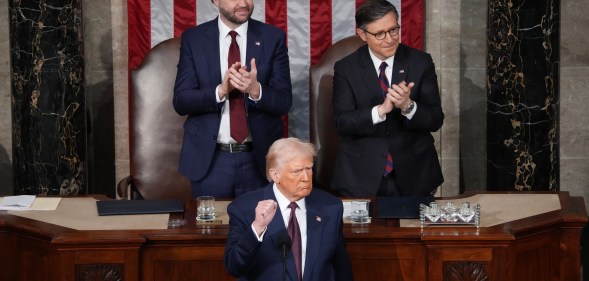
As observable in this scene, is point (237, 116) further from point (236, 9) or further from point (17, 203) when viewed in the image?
point (17, 203)

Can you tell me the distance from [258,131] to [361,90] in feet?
1.99

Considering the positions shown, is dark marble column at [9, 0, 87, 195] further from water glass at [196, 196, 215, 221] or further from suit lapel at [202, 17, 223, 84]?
water glass at [196, 196, 215, 221]

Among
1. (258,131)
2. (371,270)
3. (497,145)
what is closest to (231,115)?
(258,131)

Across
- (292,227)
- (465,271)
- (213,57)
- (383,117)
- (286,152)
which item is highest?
(213,57)

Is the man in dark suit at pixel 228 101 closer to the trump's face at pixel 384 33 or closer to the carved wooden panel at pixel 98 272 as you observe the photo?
the trump's face at pixel 384 33

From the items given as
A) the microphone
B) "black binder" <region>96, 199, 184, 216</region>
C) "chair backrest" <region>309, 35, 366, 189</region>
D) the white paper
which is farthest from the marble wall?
the microphone

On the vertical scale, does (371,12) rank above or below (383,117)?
above

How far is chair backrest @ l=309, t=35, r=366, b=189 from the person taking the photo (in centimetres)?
756

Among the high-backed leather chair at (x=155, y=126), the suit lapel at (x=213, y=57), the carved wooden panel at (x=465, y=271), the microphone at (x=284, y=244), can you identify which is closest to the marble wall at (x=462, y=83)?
the high-backed leather chair at (x=155, y=126)

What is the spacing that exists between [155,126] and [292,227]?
266cm

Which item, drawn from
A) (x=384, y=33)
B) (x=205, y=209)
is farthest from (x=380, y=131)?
(x=205, y=209)

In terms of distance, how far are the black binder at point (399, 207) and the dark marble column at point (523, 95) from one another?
2.02 meters

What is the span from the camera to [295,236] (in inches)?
203

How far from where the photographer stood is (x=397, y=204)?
6.11 m
